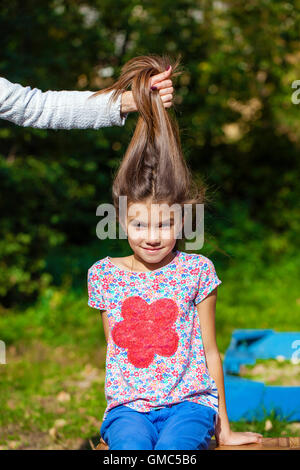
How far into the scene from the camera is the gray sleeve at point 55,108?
230cm

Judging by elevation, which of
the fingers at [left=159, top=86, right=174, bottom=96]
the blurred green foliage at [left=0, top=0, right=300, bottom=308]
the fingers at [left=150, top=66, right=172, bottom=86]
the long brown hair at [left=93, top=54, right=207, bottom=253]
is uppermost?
the blurred green foliage at [left=0, top=0, right=300, bottom=308]

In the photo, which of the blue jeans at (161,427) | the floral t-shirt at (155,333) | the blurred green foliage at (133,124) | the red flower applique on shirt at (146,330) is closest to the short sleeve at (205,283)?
the floral t-shirt at (155,333)

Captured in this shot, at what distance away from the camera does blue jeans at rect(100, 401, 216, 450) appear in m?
2.08

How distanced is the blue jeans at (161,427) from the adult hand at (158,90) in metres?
1.07

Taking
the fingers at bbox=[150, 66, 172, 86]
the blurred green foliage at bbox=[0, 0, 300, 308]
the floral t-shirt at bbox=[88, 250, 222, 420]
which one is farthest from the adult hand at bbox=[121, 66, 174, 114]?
the blurred green foliage at bbox=[0, 0, 300, 308]

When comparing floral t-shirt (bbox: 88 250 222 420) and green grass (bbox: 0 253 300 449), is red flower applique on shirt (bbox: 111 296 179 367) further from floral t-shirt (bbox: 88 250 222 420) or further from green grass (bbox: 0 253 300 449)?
green grass (bbox: 0 253 300 449)

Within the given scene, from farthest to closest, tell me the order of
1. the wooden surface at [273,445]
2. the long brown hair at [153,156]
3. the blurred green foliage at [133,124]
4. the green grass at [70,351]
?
the blurred green foliage at [133,124]
the green grass at [70,351]
the long brown hair at [153,156]
the wooden surface at [273,445]

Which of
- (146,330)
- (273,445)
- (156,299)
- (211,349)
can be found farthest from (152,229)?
(273,445)

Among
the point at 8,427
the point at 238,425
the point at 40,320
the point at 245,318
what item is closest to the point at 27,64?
the point at 40,320

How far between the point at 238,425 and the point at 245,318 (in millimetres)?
2101

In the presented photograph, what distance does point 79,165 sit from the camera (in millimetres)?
5965

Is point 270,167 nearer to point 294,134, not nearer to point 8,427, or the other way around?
point 294,134

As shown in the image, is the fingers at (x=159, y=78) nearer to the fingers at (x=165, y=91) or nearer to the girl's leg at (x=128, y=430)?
the fingers at (x=165, y=91)

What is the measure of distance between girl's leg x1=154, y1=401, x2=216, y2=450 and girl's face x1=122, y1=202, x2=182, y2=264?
1.77 feet
